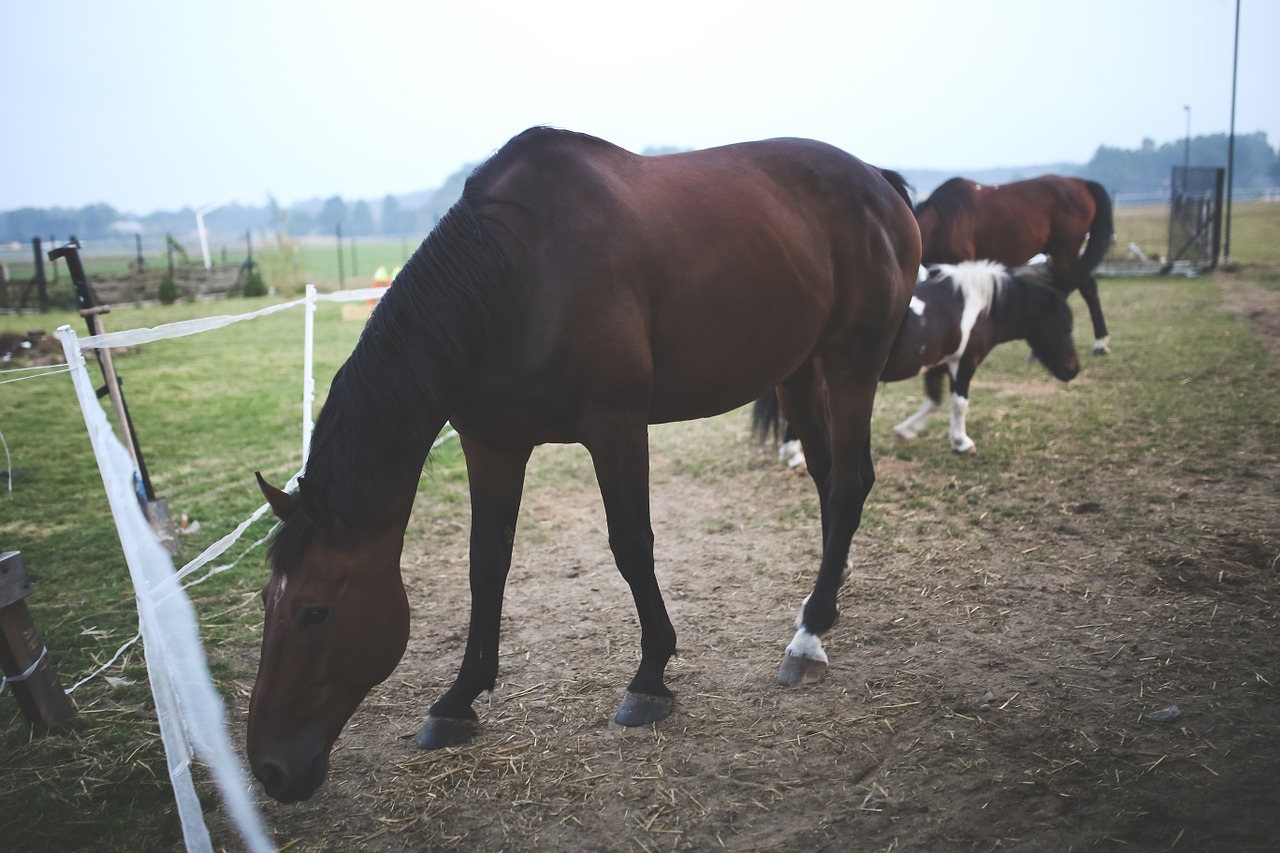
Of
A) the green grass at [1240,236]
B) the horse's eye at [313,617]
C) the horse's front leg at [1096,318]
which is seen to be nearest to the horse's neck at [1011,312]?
the horse's front leg at [1096,318]

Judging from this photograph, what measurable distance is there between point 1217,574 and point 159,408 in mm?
9317

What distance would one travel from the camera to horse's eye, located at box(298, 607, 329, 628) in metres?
2.06

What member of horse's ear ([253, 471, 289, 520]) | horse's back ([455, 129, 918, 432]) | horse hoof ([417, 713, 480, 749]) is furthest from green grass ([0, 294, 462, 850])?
horse's back ([455, 129, 918, 432])

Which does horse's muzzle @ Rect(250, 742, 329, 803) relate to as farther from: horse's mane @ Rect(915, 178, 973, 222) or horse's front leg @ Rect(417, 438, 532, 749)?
horse's mane @ Rect(915, 178, 973, 222)

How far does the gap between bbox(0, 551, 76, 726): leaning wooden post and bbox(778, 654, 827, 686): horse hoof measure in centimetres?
271

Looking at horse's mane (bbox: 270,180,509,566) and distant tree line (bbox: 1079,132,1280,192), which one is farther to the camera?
distant tree line (bbox: 1079,132,1280,192)

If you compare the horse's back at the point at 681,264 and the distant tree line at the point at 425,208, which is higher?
the distant tree line at the point at 425,208

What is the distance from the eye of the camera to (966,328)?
5816mm

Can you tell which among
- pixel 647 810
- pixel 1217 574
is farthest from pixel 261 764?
pixel 1217 574

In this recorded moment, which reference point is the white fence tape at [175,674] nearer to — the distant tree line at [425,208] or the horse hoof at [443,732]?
the horse hoof at [443,732]

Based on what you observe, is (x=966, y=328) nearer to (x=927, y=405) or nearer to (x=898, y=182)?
(x=927, y=405)

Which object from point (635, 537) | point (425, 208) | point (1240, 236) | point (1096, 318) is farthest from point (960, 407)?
point (425, 208)

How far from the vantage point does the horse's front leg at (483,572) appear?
107 inches

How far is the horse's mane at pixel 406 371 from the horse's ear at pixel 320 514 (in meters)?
0.02
